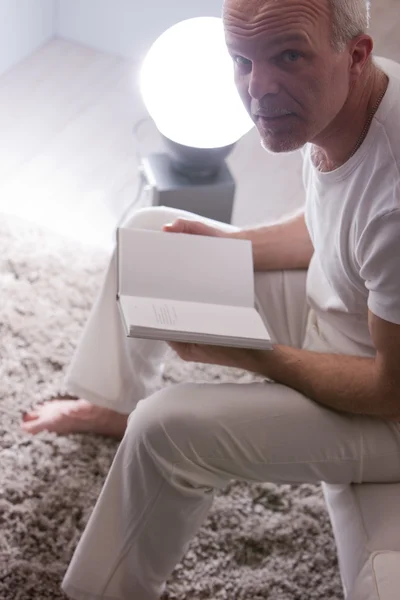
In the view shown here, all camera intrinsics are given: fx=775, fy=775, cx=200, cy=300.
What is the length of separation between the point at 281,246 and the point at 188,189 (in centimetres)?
56

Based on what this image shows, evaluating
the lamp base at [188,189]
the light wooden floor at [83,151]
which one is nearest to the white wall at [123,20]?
the light wooden floor at [83,151]

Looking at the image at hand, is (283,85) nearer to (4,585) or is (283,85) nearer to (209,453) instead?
(209,453)

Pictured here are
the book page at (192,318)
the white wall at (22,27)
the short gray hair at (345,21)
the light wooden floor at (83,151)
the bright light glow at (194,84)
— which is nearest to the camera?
the short gray hair at (345,21)

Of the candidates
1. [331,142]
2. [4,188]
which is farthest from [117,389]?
[4,188]

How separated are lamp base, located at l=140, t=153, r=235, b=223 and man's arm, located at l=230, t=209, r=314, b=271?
50 centimetres

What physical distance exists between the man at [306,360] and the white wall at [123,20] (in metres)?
1.56

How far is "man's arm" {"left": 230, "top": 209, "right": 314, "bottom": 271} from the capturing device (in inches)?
58.4

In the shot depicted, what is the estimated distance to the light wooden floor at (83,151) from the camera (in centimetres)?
231

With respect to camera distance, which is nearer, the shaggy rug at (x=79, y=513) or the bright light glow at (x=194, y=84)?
the shaggy rug at (x=79, y=513)

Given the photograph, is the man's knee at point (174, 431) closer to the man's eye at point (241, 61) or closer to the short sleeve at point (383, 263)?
the short sleeve at point (383, 263)

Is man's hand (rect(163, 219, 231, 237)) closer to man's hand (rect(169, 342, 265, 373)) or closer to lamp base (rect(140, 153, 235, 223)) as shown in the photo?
man's hand (rect(169, 342, 265, 373))

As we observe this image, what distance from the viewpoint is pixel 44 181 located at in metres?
2.39

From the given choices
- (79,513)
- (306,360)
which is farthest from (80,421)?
(306,360)

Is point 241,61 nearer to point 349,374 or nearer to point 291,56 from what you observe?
point 291,56
